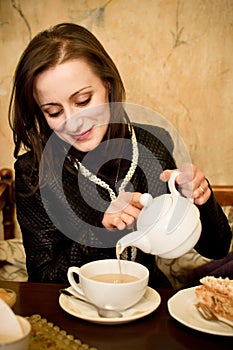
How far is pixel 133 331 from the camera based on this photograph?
1.00 metres

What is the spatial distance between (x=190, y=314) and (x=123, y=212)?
281 mm

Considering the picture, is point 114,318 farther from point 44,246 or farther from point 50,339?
point 44,246

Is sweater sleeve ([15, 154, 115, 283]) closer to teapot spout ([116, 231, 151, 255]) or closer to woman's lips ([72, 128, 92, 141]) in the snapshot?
woman's lips ([72, 128, 92, 141])

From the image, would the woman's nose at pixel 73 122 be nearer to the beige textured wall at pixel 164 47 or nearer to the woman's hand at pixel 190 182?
the woman's hand at pixel 190 182

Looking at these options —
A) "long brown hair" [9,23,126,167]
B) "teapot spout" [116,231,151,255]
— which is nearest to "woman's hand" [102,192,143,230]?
"teapot spout" [116,231,151,255]

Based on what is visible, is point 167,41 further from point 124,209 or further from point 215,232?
point 124,209

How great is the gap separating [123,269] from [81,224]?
470mm

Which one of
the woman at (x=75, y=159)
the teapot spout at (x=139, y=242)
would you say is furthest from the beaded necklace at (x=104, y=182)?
the teapot spout at (x=139, y=242)

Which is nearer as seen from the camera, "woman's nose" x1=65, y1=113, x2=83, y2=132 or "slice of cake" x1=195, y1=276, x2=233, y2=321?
"slice of cake" x1=195, y1=276, x2=233, y2=321

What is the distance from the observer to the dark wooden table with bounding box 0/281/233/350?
3.11ft

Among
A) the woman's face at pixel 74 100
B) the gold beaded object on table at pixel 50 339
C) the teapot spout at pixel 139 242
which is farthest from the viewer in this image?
the woman's face at pixel 74 100

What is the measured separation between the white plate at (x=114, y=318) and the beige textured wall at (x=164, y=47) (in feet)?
4.52

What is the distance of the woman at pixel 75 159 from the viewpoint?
1439mm

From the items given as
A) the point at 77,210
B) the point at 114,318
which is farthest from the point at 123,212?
the point at 77,210
